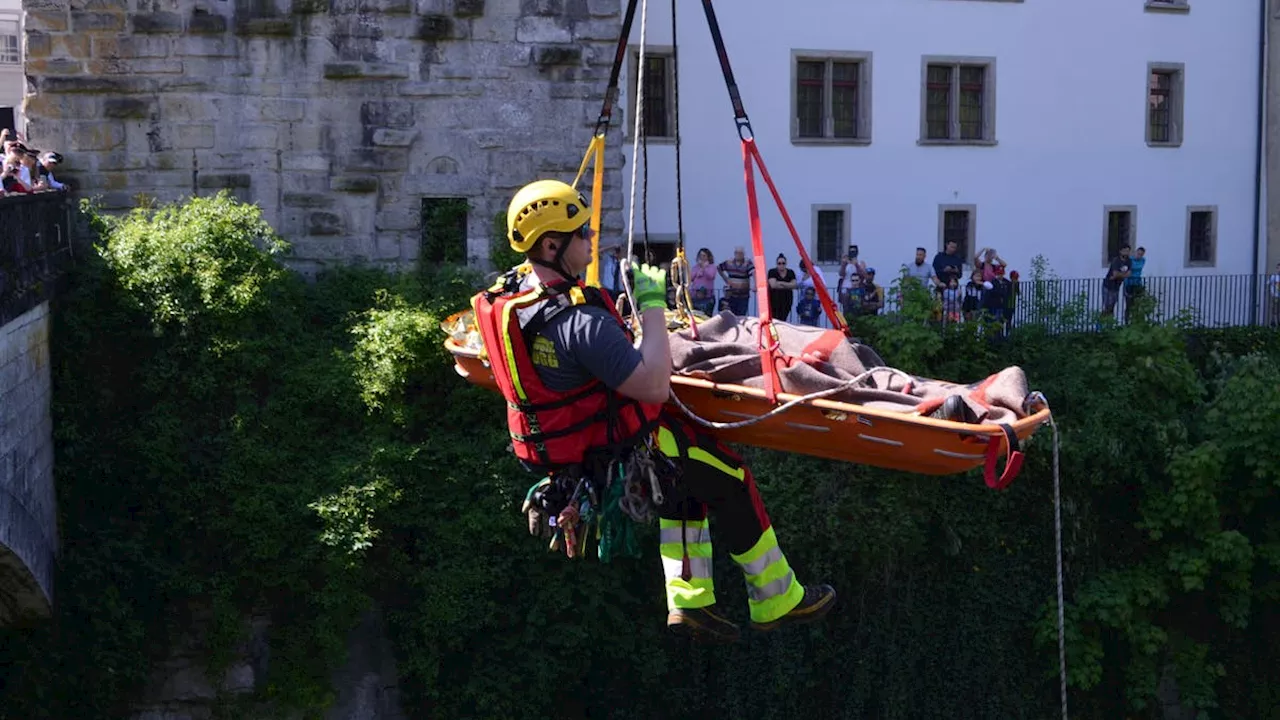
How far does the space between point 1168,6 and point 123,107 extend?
43.7 feet

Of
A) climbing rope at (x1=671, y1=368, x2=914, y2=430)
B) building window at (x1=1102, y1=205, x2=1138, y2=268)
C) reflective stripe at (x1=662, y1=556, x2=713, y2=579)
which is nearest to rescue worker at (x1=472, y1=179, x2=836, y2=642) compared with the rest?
reflective stripe at (x1=662, y1=556, x2=713, y2=579)

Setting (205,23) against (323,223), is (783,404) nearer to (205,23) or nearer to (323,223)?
(323,223)

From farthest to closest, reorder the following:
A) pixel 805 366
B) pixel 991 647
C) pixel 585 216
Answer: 1. pixel 991 647
2. pixel 805 366
3. pixel 585 216

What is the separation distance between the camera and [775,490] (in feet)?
46.2

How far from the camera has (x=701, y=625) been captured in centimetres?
678

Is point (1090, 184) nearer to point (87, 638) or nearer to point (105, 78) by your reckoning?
point (105, 78)

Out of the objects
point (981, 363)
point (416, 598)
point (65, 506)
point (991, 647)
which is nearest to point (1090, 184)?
point (981, 363)

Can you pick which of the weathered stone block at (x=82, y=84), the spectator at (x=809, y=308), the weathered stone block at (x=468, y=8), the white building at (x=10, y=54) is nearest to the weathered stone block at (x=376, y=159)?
the weathered stone block at (x=468, y=8)

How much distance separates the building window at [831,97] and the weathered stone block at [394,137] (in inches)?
231

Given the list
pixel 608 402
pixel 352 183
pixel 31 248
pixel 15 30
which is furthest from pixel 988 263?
pixel 15 30

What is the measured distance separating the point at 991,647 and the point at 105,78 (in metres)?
9.25

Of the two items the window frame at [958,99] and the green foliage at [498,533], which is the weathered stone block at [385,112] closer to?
the green foliage at [498,533]

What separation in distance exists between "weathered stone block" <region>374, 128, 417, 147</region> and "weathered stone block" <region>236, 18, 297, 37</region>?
1.16 m

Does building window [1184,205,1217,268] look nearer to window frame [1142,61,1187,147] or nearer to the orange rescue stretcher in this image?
window frame [1142,61,1187,147]
